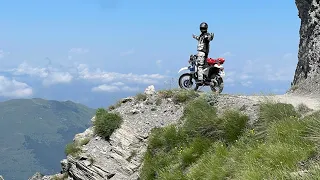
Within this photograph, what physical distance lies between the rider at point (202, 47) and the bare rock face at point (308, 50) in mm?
Result: 7010

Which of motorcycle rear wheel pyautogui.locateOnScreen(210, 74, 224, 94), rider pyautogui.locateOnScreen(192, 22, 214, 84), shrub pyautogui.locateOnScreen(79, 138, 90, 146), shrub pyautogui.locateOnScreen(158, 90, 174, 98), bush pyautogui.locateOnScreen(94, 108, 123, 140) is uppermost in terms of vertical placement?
rider pyautogui.locateOnScreen(192, 22, 214, 84)

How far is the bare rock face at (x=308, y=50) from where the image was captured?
83.7ft

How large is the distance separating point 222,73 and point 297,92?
677 centimetres

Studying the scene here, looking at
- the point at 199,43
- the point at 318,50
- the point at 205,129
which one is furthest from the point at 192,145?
the point at 318,50

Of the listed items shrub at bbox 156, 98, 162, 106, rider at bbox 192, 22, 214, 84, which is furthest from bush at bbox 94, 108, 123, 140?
rider at bbox 192, 22, 214, 84

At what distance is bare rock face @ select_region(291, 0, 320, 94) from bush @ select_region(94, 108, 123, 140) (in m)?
11.4

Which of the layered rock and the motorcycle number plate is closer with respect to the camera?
the layered rock

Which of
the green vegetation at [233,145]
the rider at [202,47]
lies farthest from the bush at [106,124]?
the rider at [202,47]

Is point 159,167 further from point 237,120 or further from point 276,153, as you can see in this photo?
point 276,153

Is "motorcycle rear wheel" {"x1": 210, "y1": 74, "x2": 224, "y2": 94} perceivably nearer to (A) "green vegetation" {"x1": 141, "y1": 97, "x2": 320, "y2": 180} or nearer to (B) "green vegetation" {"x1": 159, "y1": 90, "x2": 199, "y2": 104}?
(B) "green vegetation" {"x1": 159, "y1": 90, "x2": 199, "y2": 104}

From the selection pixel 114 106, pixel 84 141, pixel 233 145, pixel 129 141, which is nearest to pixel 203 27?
pixel 114 106

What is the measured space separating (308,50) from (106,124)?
15.2 metres

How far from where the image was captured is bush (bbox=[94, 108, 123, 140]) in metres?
21.2

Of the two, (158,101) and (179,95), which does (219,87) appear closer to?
(179,95)
